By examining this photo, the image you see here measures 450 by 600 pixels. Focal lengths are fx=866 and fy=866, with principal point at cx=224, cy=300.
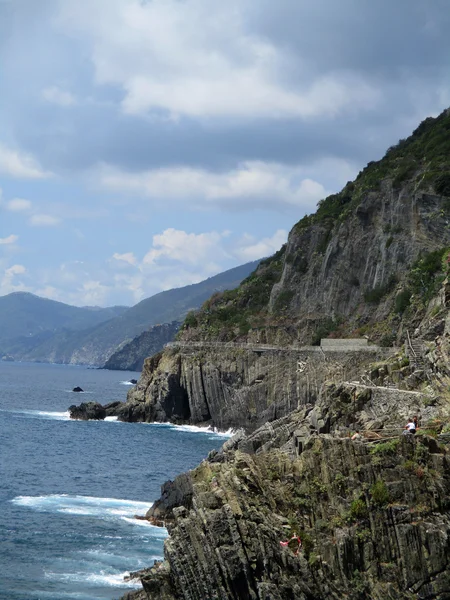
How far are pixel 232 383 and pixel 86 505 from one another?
49220 mm

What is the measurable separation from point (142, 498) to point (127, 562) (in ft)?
59.6

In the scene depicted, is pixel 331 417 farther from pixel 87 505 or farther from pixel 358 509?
pixel 358 509

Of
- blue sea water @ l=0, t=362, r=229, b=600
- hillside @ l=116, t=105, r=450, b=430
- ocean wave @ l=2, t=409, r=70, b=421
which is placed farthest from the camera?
ocean wave @ l=2, t=409, r=70, b=421

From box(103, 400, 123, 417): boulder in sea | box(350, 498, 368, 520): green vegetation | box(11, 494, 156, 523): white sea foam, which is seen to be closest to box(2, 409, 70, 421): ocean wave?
box(103, 400, 123, 417): boulder in sea

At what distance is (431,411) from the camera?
3978 centimetres

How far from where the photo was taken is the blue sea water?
133 feet

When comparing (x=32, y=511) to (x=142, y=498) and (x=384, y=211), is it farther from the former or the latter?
(x=384, y=211)

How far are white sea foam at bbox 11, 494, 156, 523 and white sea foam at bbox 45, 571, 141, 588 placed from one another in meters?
11.3

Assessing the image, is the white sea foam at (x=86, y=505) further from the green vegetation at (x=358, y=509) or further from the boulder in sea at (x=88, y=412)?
the boulder in sea at (x=88, y=412)

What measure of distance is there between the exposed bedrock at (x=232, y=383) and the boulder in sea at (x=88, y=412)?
10.4 feet

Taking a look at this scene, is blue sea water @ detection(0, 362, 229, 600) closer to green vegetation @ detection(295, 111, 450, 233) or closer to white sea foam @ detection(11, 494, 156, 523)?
white sea foam @ detection(11, 494, 156, 523)

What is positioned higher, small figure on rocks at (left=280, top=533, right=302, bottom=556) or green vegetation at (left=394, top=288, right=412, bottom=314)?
green vegetation at (left=394, top=288, right=412, bottom=314)

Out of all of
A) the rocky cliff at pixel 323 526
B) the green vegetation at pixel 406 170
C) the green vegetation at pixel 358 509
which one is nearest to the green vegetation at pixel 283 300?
the green vegetation at pixel 406 170

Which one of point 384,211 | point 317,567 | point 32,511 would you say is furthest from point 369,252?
point 317,567
